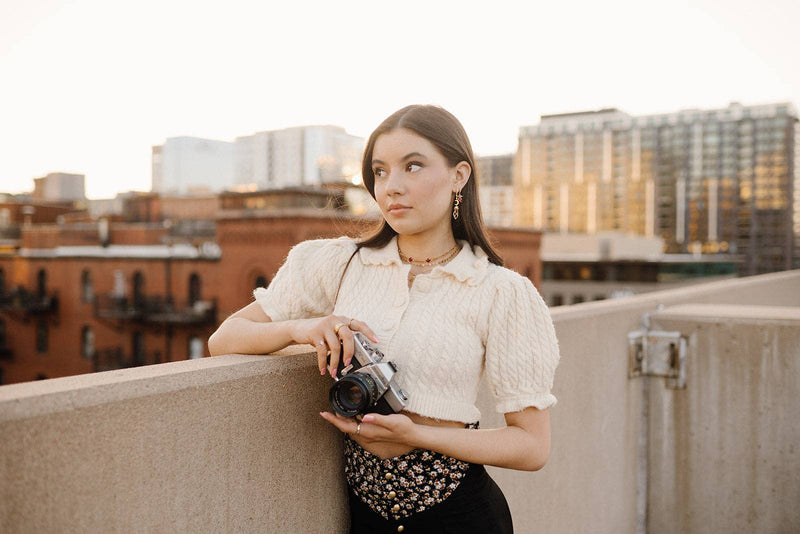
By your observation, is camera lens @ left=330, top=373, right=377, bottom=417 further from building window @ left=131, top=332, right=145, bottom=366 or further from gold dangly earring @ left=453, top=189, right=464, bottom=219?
building window @ left=131, top=332, right=145, bottom=366

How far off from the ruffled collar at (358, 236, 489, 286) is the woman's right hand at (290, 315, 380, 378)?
318 millimetres

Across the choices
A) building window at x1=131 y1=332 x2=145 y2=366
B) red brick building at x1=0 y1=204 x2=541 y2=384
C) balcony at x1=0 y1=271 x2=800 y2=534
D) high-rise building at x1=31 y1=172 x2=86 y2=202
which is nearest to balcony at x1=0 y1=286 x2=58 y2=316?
red brick building at x1=0 y1=204 x2=541 y2=384

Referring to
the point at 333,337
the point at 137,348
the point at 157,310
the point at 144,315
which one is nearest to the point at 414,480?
the point at 333,337

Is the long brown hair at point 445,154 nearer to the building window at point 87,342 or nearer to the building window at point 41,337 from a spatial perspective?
the building window at point 87,342

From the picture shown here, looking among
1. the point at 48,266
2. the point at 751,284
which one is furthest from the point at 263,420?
the point at 48,266

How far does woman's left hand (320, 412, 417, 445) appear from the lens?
165 centimetres

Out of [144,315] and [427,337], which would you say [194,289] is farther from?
[427,337]

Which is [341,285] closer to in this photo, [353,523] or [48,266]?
[353,523]

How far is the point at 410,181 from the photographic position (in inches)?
77.1

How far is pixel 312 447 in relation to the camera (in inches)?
80.2

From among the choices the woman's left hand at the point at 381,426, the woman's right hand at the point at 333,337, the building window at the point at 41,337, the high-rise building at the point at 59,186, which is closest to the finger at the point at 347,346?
the woman's right hand at the point at 333,337

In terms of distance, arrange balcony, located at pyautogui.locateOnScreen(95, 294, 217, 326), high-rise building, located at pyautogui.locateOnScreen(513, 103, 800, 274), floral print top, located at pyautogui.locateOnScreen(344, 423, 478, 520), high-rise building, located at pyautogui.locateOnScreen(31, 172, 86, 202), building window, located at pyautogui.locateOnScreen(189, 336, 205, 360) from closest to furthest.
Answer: floral print top, located at pyautogui.locateOnScreen(344, 423, 478, 520) → balcony, located at pyautogui.locateOnScreen(95, 294, 217, 326) → building window, located at pyautogui.locateOnScreen(189, 336, 205, 360) → high-rise building, located at pyautogui.locateOnScreen(31, 172, 86, 202) → high-rise building, located at pyautogui.locateOnScreen(513, 103, 800, 274)

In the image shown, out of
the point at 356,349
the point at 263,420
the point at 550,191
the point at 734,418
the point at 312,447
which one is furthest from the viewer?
the point at 550,191

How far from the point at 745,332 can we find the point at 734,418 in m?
0.49
